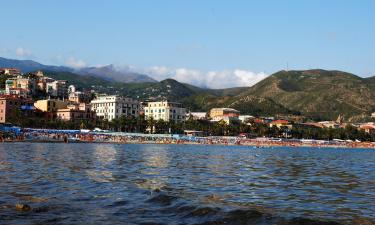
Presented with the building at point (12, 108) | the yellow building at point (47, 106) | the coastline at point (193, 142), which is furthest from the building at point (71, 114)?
the coastline at point (193, 142)

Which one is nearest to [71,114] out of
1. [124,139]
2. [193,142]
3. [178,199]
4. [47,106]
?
[47,106]

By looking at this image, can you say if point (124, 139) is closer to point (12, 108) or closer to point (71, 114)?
point (71, 114)

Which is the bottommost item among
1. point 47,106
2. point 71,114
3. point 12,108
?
point 71,114

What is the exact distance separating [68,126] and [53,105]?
34991 millimetres

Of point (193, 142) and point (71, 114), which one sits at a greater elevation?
point (71, 114)

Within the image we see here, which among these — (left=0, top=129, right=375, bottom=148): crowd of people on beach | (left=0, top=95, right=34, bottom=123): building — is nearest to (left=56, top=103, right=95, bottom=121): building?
(left=0, top=95, right=34, bottom=123): building

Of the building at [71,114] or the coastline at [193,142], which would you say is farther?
the building at [71,114]

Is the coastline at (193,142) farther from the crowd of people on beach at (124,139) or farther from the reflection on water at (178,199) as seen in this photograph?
the reflection on water at (178,199)

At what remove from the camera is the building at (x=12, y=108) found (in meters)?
168

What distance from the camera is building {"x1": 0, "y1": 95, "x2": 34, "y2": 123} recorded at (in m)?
168

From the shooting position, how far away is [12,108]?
174 metres

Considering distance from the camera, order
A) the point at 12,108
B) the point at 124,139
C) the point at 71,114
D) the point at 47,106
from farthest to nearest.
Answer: the point at 47,106 < the point at 71,114 < the point at 12,108 < the point at 124,139

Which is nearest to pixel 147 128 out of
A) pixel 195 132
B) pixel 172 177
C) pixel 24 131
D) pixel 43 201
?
pixel 195 132

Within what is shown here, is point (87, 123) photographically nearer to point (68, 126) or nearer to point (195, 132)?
point (68, 126)
